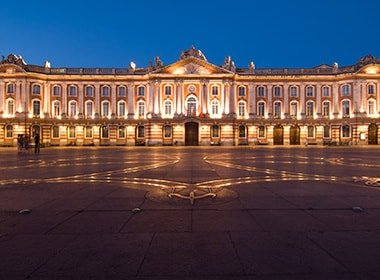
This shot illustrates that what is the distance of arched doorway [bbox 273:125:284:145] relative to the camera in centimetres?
6350

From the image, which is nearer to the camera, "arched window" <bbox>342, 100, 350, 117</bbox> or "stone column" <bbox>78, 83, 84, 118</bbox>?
"arched window" <bbox>342, 100, 350, 117</bbox>

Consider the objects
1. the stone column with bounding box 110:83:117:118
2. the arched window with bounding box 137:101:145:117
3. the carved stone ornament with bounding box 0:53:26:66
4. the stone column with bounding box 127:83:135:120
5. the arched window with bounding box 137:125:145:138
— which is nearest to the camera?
the carved stone ornament with bounding box 0:53:26:66

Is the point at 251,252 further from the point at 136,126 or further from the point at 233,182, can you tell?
the point at 136,126

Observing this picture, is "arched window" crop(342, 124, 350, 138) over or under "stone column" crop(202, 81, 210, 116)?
under

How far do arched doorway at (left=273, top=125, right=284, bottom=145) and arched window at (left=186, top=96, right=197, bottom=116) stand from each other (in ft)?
56.3

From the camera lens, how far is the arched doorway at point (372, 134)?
199 ft

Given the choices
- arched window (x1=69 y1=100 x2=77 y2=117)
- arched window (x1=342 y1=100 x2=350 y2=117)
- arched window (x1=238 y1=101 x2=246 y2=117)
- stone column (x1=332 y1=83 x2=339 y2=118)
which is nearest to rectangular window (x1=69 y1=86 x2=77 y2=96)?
arched window (x1=69 y1=100 x2=77 y2=117)

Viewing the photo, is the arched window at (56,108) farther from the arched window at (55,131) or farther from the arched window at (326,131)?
the arched window at (326,131)

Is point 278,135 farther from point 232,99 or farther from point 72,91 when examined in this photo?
point 72,91

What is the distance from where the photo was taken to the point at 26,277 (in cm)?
388

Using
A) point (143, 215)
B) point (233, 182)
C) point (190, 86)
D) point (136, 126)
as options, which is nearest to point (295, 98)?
point (190, 86)

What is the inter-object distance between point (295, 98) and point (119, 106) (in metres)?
36.8

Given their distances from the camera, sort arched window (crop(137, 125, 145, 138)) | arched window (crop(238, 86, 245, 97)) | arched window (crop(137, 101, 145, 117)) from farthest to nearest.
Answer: arched window (crop(137, 101, 145, 117)), arched window (crop(238, 86, 245, 97)), arched window (crop(137, 125, 145, 138))

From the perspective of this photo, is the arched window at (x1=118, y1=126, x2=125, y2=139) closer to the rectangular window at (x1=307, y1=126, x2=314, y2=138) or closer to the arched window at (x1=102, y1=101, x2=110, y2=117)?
the arched window at (x1=102, y1=101, x2=110, y2=117)
